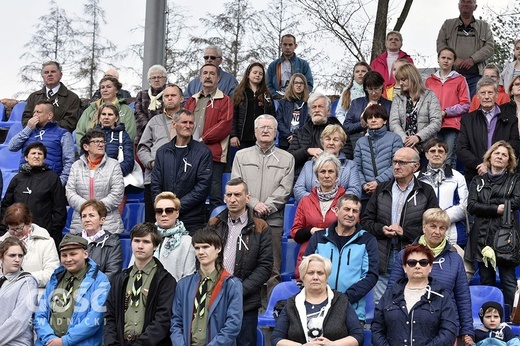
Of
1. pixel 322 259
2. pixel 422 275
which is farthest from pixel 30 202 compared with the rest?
pixel 422 275

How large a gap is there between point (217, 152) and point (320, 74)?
691 centimetres

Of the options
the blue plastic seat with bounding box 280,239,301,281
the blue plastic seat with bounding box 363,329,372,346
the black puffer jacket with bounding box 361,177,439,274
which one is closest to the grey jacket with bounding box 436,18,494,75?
the black puffer jacket with bounding box 361,177,439,274

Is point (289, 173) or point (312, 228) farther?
point (289, 173)

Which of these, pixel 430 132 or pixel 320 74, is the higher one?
pixel 320 74

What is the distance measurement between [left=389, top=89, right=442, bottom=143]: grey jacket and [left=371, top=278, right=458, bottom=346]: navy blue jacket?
3287 mm

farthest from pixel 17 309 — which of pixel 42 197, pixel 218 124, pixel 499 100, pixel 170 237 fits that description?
pixel 499 100

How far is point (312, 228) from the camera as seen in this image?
29.2 feet

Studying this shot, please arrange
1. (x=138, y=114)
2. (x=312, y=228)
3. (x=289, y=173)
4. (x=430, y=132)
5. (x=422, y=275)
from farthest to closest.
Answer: (x=138, y=114) < (x=430, y=132) < (x=289, y=173) < (x=312, y=228) < (x=422, y=275)

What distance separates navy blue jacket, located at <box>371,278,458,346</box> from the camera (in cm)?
740

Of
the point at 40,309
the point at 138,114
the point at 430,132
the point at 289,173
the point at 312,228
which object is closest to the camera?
the point at 40,309

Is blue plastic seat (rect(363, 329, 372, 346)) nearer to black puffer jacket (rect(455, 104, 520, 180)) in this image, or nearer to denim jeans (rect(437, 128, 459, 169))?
black puffer jacket (rect(455, 104, 520, 180))

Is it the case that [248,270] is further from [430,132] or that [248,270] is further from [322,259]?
[430,132]

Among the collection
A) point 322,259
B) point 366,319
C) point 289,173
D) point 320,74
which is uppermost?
point 320,74

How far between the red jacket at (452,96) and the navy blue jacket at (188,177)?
2.88m
